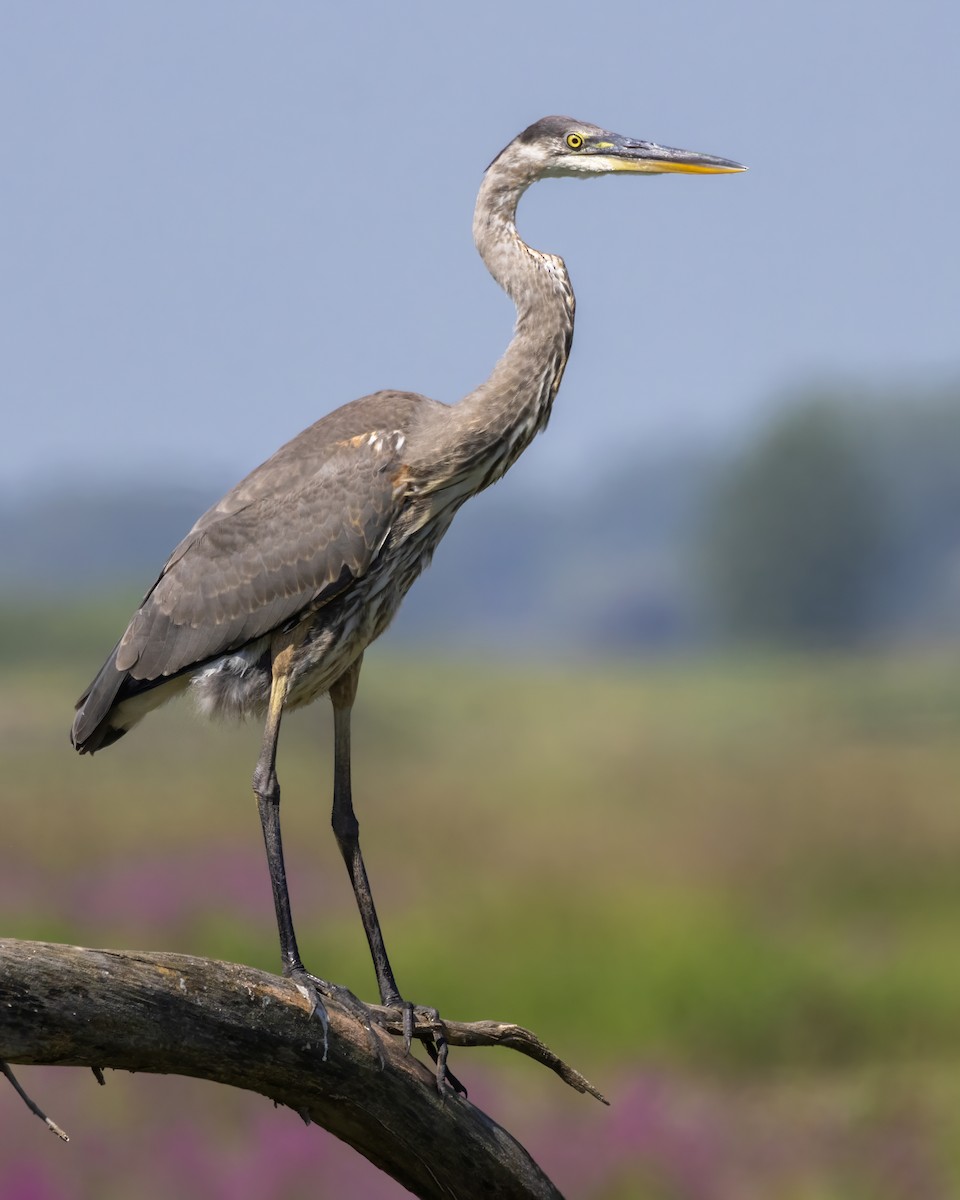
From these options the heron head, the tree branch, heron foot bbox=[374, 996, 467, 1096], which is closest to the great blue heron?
the heron head

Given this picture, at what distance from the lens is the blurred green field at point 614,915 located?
39.0ft

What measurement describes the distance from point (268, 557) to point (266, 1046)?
207cm

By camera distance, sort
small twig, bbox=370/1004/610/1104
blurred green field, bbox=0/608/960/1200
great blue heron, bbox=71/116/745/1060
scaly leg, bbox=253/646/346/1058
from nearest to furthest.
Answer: small twig, bbox=370/1004/610/1104
scaly leg, bbox=253/646/346/1058
great blue heron, bbox=71/116/745/1060
blurred green field, bbox=0/608/960/1200

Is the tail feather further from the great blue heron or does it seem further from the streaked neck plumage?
the streaked neck plumage

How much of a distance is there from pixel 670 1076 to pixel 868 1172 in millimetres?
2449

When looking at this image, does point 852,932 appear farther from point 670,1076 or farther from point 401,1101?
point 401,1101

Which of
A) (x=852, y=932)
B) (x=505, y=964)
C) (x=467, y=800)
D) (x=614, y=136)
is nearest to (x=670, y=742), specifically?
(x=467, y=800)

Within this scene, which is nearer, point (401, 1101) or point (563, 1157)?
point (401, 1101)

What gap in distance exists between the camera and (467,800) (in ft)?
80.3

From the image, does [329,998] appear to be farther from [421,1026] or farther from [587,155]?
[587,155]

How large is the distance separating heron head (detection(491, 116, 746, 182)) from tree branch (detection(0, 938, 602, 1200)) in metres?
A: 2.98

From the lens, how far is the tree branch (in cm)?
475

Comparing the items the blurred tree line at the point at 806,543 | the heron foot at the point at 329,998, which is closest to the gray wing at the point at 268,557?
the heron foot at the point at 329,998

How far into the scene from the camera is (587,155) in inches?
278
